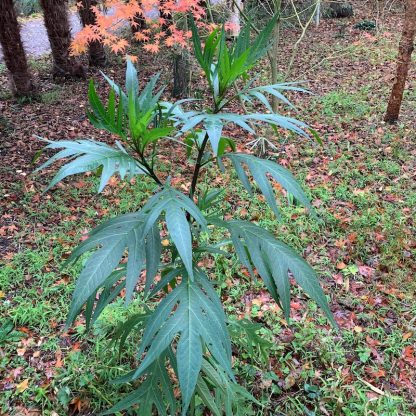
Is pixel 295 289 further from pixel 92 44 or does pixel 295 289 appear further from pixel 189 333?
pixel 92 44

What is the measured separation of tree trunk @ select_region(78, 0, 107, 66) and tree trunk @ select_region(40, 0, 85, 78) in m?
0.42

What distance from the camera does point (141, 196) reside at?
15.3ft

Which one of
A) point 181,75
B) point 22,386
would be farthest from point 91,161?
point 181,75

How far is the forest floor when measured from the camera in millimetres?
2574

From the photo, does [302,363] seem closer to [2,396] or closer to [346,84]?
[2,396]

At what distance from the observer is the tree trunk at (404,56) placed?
559 cm

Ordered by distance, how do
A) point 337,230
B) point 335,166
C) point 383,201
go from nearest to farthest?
point 337,230 → point 383,201 → point 335,166

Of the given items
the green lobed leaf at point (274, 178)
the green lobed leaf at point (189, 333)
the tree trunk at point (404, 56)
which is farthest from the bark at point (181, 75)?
the green lobed leaf at point (189, 333)

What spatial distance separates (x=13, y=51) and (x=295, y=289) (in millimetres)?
5822

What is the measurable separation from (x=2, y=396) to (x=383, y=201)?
13.4 ft

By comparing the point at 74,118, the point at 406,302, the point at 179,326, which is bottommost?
the point at 406,302

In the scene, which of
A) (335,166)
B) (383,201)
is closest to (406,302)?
(383,201)

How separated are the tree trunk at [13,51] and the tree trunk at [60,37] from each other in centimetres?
101

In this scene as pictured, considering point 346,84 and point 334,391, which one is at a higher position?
point 346,84
